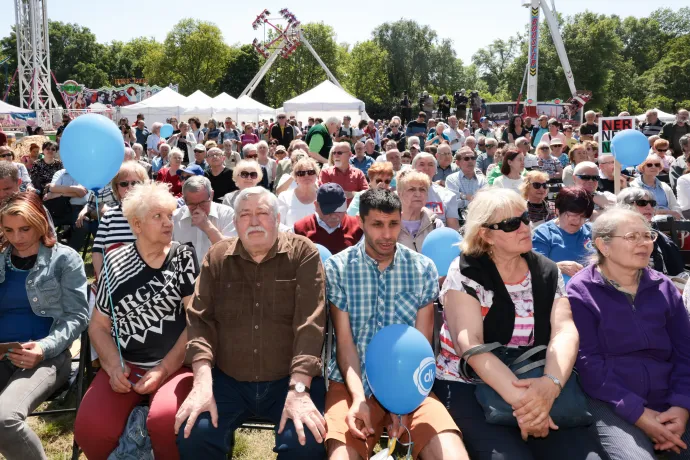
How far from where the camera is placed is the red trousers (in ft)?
8.93

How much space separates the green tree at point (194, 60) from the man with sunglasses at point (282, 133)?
185 ft

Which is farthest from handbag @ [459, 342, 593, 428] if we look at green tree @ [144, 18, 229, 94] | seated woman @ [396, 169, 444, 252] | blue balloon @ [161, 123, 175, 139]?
green tree @ [144, 18, 229, 94]

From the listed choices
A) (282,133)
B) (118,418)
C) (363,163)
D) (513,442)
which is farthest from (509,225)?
(282,133)

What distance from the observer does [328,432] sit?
256cm

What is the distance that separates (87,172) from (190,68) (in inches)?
2724

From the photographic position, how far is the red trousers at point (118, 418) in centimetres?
272

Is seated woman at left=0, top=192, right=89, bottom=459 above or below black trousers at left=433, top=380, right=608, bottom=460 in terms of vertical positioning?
above

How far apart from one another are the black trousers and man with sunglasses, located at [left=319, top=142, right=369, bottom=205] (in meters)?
4.65

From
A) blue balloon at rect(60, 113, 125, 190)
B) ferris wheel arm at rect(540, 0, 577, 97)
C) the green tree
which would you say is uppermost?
the green tree

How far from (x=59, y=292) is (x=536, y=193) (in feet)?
13.2

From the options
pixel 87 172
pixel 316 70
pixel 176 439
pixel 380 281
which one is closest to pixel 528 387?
pixel 380 281

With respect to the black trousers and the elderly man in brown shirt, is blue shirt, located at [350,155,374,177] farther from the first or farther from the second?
the black trousers

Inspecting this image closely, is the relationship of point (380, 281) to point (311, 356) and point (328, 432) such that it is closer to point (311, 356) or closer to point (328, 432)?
point (311, 356)

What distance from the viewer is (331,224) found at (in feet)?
14.8
